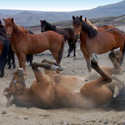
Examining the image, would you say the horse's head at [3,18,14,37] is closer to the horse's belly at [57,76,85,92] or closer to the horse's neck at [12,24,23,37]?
the horse's neck at [12,24,23,37]

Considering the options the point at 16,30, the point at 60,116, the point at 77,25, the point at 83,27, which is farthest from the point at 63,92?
the point at 16,30

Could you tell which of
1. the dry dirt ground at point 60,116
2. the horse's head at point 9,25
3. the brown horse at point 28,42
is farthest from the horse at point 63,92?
the brown horse at point 28,42

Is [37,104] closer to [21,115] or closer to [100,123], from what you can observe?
[21,115]

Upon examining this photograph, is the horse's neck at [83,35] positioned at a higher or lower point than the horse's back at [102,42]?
higher

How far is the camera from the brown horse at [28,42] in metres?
7.21

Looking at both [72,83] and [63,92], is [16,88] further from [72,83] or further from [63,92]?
[72,83]

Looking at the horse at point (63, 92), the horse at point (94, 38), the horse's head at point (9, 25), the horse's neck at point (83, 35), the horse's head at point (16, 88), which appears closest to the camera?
the horse at point (63, 92)

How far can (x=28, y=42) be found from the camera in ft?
24.6

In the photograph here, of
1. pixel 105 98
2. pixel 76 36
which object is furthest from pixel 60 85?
pixel 76 36

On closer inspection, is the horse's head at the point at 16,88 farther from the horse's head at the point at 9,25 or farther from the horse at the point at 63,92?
the horse's head at the point at 9,25

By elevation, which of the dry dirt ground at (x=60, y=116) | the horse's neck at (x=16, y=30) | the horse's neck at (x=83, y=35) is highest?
the horse's neck at (x=16, y=30)

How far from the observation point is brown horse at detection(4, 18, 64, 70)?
23.6 ft

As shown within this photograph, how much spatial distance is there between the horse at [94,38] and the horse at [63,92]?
3.35 meters

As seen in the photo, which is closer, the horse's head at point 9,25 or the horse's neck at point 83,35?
the horse's head at point 9,25
